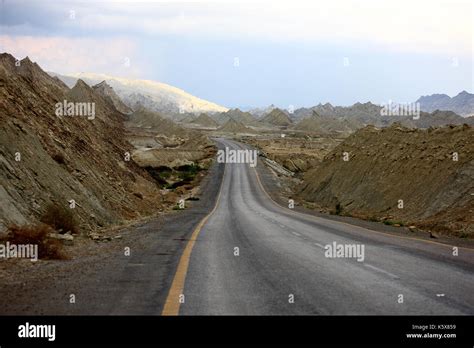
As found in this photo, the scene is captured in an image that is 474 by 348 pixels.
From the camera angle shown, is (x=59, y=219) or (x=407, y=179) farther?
(x=407, y=179)

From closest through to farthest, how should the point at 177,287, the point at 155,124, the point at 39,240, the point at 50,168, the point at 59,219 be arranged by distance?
the point at 177,287, the point at 39,240, the point at 59,219, the point at 50,168, the point at 155,124

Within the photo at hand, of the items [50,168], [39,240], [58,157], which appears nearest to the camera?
[39,240]

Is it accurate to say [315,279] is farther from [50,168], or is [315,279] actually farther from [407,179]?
[407,179]

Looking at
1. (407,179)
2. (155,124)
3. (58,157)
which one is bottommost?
(407,179)

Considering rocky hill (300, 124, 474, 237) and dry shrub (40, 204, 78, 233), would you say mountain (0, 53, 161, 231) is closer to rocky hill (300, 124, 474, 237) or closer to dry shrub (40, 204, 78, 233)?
dry shrub (40, 204, 78, 233)

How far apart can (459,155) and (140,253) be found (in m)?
22.9

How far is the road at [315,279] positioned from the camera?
26.4ft

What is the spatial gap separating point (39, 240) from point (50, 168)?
379 inches

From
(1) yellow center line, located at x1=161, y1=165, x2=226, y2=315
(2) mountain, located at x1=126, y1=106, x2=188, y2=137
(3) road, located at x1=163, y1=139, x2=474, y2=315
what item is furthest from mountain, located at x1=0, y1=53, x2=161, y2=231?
(2) mountain, located at x1=126, y1=106, x2=188, y2=137

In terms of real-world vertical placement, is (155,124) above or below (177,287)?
above

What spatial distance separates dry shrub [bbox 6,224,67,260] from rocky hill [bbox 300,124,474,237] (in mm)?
15493

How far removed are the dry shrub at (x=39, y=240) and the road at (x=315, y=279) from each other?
3036mm

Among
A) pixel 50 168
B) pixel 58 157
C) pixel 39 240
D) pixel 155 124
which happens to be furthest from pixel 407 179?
pixel 155 124

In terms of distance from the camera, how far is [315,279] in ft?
34.5
